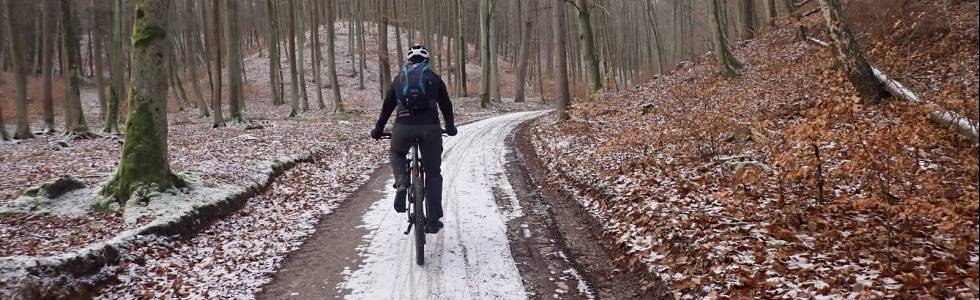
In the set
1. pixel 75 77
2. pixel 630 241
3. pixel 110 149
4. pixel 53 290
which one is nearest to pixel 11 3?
pixel 75 77

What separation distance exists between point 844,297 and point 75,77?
22.9 m

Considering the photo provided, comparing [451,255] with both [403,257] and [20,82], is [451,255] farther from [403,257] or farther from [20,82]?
[20,82]

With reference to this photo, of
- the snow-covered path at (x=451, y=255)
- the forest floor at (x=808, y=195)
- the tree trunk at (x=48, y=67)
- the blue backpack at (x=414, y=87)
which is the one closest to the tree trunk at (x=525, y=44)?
the forest floor at (x=808, y=195)

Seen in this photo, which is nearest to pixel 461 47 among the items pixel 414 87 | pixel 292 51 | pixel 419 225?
pixel 292 51

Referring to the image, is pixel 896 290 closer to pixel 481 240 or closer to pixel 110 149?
pixel 481 240

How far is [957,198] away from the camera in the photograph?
5.10 m

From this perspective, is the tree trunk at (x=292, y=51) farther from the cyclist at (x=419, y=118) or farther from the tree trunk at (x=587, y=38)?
the cyclist at (x=419, y=118)

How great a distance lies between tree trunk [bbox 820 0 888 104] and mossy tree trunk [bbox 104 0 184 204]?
10668mm

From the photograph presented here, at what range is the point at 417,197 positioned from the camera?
5820mm

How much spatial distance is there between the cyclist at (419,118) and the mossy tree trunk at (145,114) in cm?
393

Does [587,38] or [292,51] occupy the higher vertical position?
[292,51]

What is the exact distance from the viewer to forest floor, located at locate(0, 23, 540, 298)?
5742 mm

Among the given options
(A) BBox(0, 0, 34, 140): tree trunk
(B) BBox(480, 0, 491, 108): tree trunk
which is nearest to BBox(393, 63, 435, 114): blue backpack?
(A) BBox(0, 0, 34, 140): tree trunk

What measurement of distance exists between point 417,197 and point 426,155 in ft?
1.55
